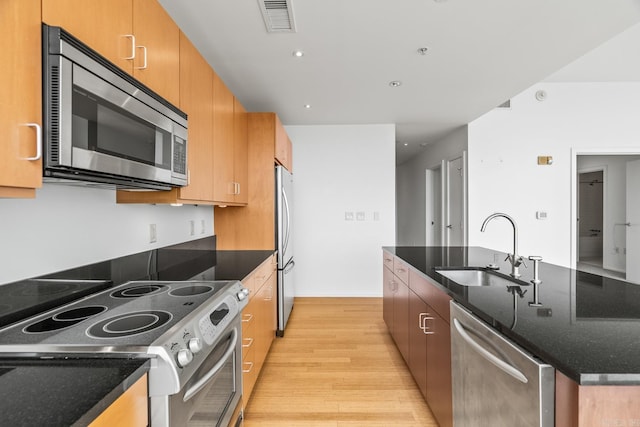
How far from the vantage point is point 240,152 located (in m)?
2.77

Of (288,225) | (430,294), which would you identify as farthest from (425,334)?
(288,225)

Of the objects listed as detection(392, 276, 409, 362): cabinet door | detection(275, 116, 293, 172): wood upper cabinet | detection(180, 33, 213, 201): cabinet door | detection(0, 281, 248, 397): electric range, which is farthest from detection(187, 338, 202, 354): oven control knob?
detection(275, 116, 293, 172): wood upper cabinet

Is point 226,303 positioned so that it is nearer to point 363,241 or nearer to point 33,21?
point 33,21

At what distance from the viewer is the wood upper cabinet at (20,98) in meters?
0.75

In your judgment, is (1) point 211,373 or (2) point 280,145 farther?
→ (2) point 280,145

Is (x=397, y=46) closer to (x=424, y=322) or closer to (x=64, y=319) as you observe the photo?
(x=424, y=322)

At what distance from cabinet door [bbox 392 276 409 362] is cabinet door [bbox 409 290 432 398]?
0.34 ft

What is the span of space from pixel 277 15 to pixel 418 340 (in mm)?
2264

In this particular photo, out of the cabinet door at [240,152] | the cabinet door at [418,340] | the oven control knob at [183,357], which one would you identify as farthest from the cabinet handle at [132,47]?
the cabinet door at [418,340]

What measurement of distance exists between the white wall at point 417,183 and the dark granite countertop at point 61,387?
4.70 meters

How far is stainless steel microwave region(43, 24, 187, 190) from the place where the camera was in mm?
863

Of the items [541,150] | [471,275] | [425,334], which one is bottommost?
[425,334]

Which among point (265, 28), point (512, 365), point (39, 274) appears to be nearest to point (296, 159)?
point (265, 28)

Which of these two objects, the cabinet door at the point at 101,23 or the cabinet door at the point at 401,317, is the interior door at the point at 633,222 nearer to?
the cabinet door at the point at 401,317
